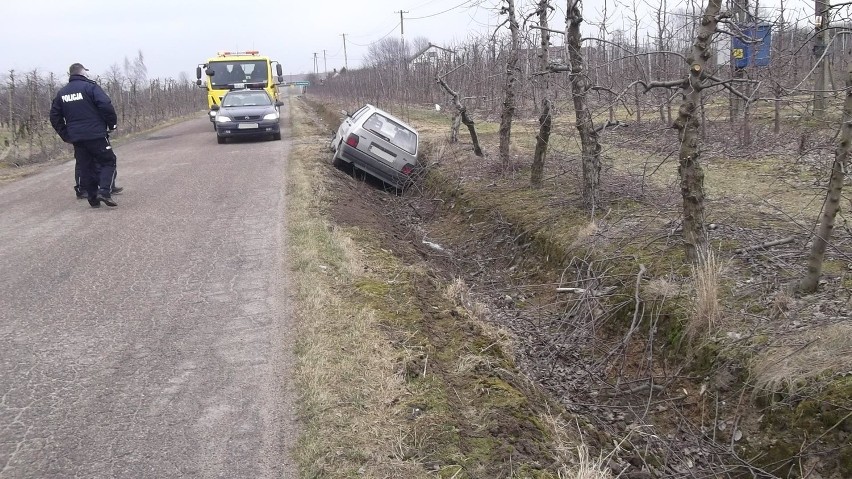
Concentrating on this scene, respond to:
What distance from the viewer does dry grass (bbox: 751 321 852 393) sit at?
4.22 metres

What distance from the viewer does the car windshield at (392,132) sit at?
12922mm

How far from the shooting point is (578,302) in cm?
639

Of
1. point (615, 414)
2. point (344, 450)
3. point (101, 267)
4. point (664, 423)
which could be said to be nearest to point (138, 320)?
point (101, 267)

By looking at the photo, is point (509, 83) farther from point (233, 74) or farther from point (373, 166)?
point (233, 74)

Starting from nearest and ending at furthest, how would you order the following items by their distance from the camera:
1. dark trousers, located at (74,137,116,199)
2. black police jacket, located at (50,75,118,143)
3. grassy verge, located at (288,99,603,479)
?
grassy verge, located at (288,99,603,479)
black police jacket, located at (50,75,118,143)
dark trousers, located at (74,137,116,199)

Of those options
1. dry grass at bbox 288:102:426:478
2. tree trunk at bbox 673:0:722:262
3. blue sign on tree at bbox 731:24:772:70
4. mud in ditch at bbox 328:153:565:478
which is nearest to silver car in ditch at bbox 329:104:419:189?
mud in ditch at bbox 328:153:565:478

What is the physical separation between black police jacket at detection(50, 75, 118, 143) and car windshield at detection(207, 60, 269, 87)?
1455cm

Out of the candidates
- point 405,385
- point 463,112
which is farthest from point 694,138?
point 463,112

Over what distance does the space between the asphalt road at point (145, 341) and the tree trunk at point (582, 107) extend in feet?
12.8

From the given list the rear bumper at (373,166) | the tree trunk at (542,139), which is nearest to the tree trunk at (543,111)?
the tree trunk at (542,139)

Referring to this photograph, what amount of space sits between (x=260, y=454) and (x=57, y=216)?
693cm

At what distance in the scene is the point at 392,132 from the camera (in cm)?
1312

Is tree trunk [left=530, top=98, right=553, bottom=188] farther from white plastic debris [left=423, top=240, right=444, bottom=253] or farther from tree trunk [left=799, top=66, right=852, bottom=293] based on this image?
tree trunk [left=799, top=66, right=852, bottom=293]

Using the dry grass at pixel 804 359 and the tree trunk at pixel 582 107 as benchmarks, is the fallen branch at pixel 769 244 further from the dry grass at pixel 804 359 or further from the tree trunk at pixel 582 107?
the tree trunk at pixel 582 107
